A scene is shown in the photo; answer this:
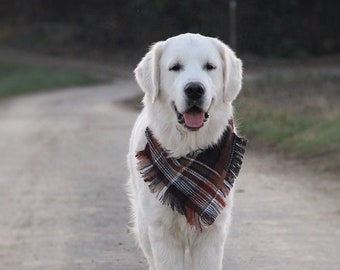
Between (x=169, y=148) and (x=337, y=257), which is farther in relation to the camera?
(x=337, y=257)

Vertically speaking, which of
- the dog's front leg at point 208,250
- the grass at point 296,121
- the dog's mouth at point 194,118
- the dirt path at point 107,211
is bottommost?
the grass at point 296,121

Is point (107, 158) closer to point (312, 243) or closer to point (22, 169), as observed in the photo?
point (22, 169)

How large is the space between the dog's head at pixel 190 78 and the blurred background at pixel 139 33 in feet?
83.9

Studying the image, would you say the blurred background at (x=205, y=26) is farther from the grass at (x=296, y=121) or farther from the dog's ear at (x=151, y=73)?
the dog's ear at (x=151, y=73)

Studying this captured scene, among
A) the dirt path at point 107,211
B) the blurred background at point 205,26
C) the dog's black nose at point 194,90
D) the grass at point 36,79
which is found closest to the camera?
the dog's black nose at point 194,90

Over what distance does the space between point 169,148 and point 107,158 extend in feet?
28.9

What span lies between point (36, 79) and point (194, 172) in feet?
110

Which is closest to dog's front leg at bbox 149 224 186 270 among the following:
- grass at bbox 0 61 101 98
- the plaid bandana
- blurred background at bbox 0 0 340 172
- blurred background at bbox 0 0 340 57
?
the plaid bandana

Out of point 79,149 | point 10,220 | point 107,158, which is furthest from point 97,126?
point 10,220

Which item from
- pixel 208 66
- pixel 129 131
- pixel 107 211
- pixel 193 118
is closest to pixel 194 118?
pixel 193 118

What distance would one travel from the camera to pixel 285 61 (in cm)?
4412

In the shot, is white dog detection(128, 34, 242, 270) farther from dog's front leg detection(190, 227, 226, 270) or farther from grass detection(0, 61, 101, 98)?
grass detection(0, 61, 101, 98)

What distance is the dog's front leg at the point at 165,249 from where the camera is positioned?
19.8 ft

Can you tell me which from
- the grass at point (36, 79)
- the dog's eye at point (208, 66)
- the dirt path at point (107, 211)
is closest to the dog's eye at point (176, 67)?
the dog's eye at point (208, 66)
